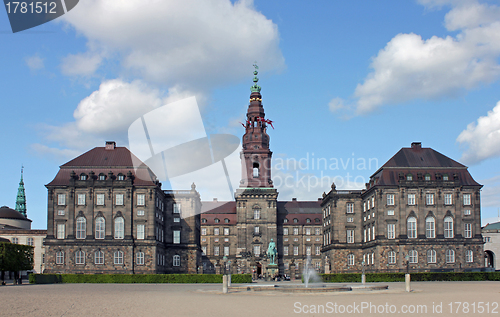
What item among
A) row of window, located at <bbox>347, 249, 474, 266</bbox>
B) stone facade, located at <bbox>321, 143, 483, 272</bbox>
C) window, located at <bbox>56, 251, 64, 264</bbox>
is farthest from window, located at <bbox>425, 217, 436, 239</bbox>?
window, located at <bbox>56, 251, 64, 264</bbox>

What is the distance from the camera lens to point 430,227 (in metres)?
88.1

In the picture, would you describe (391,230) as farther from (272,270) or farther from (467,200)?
(272,270)

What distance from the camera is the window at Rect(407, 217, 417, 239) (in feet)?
288

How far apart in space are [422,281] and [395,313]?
45.0 metres

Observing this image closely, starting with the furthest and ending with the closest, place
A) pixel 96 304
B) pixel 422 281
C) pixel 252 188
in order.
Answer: pixel 252 188 → pixel 422 281 → pixel 96 304

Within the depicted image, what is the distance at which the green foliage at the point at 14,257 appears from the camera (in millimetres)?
72938

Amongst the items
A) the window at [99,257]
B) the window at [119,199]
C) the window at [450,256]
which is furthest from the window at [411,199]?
the window at [99,257]

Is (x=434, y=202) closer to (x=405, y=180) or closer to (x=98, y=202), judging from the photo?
(x=405, y=180)

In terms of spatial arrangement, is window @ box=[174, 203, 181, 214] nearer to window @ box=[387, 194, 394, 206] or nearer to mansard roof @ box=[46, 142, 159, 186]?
mansard roof @ box=[46, 142, 159, 186]

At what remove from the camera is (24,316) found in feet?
90.1

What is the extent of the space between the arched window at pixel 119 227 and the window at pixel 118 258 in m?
2.60

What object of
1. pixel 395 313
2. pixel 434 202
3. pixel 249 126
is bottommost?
pixel 395 313

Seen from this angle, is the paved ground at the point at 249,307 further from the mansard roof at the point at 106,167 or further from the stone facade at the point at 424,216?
the mansard roof at the point at 106,167

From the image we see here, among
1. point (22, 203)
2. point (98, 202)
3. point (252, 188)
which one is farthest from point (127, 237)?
point (22, 203)
